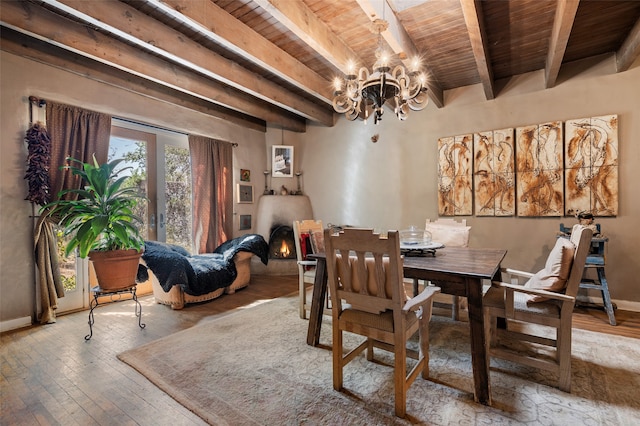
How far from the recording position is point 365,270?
1604mm

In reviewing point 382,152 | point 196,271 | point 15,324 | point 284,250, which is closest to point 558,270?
point 382,152

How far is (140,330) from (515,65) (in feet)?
16.8

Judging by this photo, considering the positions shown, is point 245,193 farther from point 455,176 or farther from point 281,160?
point 455,176

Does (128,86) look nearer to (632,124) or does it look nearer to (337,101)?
(337,101)

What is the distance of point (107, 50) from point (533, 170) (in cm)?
502

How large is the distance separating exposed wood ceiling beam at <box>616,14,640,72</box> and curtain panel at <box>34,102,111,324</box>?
18.5 feet

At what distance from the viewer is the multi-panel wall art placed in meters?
3.25

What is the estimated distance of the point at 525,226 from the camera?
3.68m

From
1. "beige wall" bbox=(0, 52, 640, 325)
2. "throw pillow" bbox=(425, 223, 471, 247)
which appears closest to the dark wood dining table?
"throw pillow" bbox=(425, 223, 471, 247)

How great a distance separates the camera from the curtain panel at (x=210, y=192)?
443cm

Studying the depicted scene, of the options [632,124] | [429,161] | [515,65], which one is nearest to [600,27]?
[515,65]

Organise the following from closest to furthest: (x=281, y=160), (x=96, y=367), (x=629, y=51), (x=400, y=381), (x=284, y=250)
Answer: (x=400, y=381)
(x=96, y=367)
(x=629, y=51)
(x=284, y=250)
(x=281, y=160)

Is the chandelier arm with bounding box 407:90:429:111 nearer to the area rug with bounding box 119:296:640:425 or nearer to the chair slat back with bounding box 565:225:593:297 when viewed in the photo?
the chair slat back with bounding box 565:225:593:297

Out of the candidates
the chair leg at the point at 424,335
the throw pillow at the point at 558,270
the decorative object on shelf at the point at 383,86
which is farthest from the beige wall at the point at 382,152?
the chair leg at the point at 424,335
